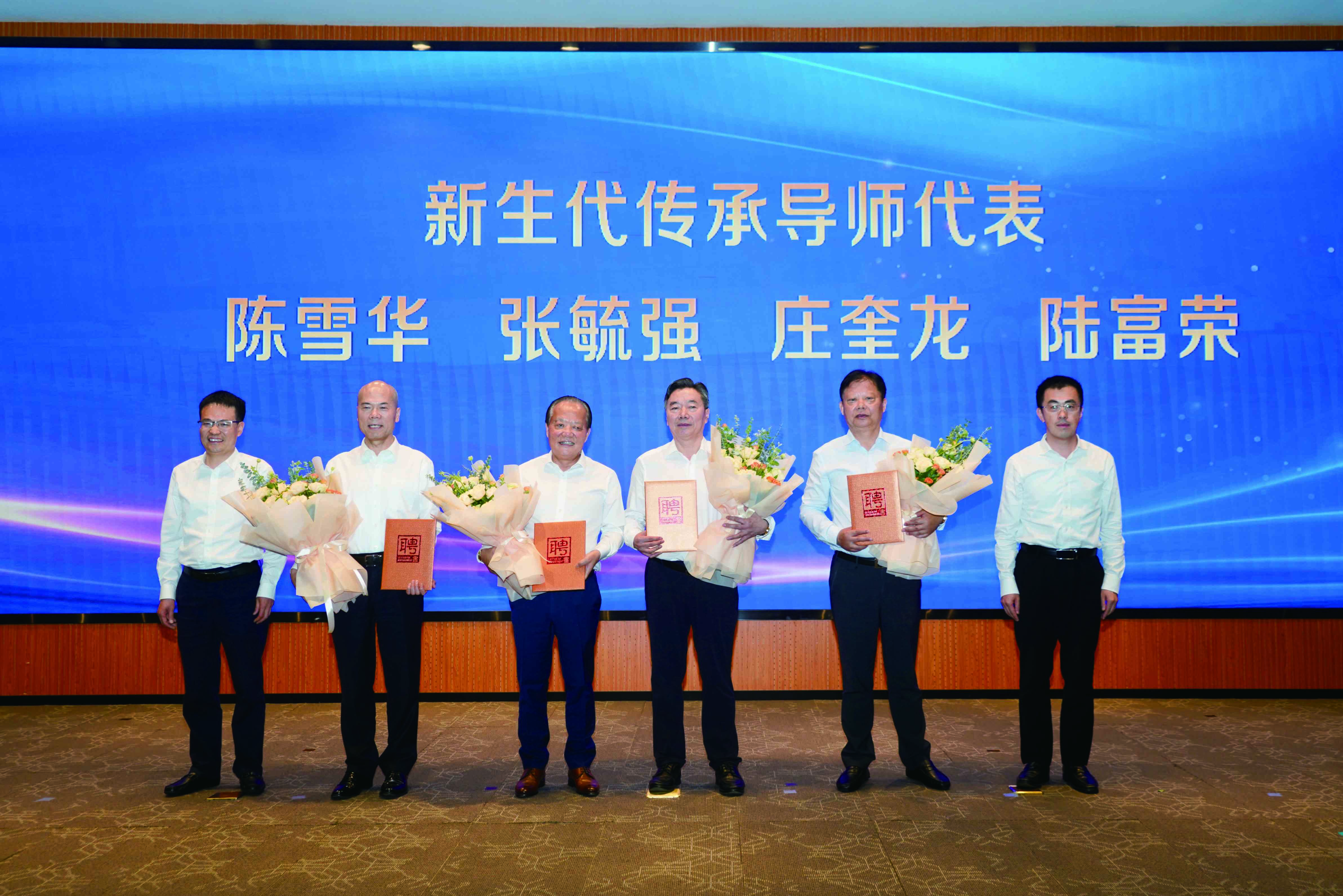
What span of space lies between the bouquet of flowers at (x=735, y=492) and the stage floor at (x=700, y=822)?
853 mm

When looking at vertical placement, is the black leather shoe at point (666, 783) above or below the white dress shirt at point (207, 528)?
below

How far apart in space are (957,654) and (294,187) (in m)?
4.44

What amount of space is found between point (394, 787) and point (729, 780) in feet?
4.04

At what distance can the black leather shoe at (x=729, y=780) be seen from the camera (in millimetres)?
3363

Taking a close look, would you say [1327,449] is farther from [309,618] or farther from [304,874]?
[309,618]

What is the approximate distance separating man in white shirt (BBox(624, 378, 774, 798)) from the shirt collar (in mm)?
932

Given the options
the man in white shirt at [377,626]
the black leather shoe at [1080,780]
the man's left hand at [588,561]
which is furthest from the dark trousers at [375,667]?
the black leather shoe at [1080,780]

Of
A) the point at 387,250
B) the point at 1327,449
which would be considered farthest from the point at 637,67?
the point at 1327,449

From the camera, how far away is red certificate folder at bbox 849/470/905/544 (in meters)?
3.25

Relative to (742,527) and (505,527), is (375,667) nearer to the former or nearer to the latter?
(505,527)

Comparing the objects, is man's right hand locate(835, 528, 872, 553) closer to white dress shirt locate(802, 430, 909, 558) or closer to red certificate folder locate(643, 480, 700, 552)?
white dress shirt locate(802, 430, 909, 558)

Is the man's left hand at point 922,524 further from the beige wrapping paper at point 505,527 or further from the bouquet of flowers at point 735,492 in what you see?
the beige wrapping paper at point 505,527

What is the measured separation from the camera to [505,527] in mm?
3285

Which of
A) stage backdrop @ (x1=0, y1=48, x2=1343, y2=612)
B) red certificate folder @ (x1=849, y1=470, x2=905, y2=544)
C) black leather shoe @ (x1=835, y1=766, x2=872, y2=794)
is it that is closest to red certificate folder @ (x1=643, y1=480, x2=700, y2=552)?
red certificate folder @ (x1=849, y1=470, x2=905, y2=544)
